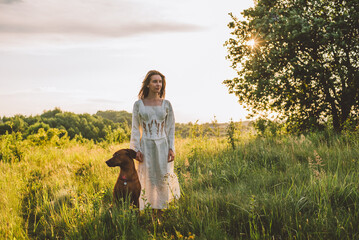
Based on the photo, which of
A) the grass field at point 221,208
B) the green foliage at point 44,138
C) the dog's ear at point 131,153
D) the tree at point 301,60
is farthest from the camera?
the green foliage at point 44,138

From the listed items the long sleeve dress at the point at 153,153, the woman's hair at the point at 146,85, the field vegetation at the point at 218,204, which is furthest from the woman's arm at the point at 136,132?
the field vegetation at the point at 218,204

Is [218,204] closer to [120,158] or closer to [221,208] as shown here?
[221,208]

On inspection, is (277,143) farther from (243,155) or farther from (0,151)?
(0,151)

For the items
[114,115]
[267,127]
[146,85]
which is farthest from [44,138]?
[114,115]

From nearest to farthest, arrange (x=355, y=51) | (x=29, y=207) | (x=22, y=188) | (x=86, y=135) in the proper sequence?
(x=29, y=207) → (x=22, y=188) → (x=355, y=51) → (x=86, y=135)

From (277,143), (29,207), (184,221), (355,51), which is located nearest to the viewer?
(184,221)

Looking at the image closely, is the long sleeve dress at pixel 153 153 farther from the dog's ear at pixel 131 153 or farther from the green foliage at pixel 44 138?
the green foliage at pixel 44 138

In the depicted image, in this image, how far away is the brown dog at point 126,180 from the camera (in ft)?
14.7

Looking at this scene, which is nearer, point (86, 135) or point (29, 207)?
point (29, 207)

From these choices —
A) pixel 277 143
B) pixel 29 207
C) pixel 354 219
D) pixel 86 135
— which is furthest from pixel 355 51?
pixel 86 135

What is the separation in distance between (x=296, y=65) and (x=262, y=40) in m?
1.60

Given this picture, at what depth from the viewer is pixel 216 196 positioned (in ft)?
14.8

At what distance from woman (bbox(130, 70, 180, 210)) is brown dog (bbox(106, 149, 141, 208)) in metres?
0.34

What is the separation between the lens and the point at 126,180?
4500mm
